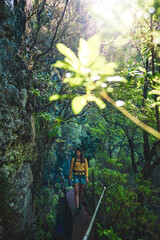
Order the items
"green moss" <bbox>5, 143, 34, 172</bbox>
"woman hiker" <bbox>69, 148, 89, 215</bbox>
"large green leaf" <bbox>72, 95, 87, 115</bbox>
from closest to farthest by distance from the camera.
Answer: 1. "large green leaf" <bbox>72, 95, 87, 115</bbox>
2. "green moss" <bbox>5, 143, 34, 172</bbox>
3. "woman hiker" <bbox>69, 148, 89, 215</bbox>

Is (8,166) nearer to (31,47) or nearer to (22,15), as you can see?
(31,47)

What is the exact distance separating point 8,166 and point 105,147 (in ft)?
33.4

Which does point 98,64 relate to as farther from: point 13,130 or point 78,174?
point 78,174

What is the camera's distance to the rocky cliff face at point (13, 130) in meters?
2.49

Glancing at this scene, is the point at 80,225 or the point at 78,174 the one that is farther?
the point at 78,174

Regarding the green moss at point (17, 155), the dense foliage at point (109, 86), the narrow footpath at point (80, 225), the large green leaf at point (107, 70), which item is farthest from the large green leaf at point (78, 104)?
the narrow footpath at point (80, 225)

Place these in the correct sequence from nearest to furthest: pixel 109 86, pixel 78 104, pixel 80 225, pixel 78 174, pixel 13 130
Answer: pixel 78 104, pixel 109 86, pixel 13 130, pixel 80 225, pixel 78 174

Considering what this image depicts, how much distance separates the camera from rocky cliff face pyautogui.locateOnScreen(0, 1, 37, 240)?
8.17ft

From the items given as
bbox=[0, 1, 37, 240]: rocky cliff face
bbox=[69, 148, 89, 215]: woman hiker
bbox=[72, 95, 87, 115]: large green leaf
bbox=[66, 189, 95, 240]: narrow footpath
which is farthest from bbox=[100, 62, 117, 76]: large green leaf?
bbox=[66, 189, 95, 240]: narrow footpath

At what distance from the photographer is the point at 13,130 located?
2.74 m

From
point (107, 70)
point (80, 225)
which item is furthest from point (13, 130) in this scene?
point (80, 225)

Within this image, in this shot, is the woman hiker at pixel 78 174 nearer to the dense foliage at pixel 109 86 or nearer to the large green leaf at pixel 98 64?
the dense foliage at pixel 109 86

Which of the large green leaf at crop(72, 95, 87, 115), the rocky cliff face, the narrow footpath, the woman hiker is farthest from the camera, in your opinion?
the woman hiker

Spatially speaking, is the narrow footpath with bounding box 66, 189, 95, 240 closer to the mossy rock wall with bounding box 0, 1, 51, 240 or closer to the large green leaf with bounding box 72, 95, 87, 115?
the mossy rock wall with bounding box 0, 1, 51, 240
